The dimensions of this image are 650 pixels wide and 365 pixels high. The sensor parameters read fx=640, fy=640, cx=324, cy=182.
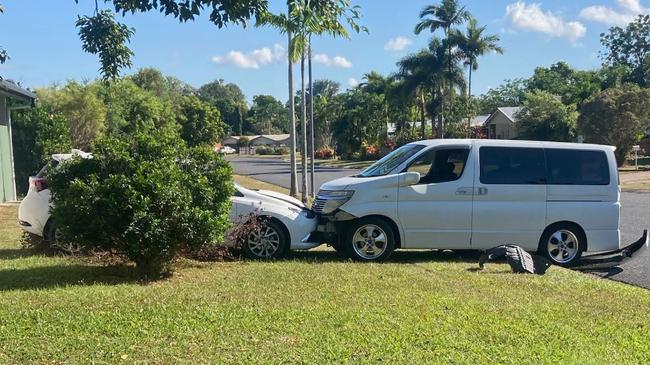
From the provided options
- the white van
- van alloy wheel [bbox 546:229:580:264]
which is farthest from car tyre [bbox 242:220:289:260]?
van alloy wheel [bbox 546:229:580:264]

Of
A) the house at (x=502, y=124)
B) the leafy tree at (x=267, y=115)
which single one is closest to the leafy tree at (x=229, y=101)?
the leafy tree at (x=267, y=115)

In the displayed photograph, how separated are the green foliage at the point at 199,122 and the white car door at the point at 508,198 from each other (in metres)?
36.2

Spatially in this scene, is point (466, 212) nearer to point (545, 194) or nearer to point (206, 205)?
point (545, 194)

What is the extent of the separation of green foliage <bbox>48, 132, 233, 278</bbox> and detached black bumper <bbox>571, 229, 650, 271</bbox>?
563 cm

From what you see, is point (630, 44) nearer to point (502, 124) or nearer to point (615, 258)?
point (502, 124)

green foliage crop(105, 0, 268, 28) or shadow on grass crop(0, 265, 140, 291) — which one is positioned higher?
green foliage crop(105, 0, 268, 28)

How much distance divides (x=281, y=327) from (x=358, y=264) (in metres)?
3.61

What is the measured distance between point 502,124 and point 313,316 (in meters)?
65.6

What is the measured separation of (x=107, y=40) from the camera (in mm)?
4801

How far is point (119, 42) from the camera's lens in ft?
16.0

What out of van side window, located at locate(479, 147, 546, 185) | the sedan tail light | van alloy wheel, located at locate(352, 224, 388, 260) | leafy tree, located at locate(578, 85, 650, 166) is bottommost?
van alloy wheel, located at locate(352, 224, 388, 260)

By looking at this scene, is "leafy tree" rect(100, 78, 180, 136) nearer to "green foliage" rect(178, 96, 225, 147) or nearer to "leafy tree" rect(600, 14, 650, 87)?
"green foliage" rect(178, 96, 225, 147)

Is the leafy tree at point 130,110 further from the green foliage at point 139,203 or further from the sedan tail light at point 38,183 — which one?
the green foliage at point 139,203

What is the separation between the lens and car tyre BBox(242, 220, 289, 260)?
919 centimetres
